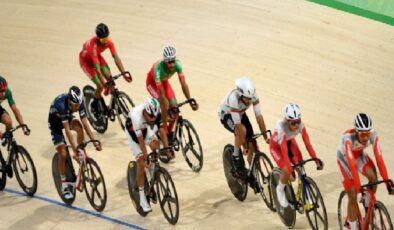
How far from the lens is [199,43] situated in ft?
49.5

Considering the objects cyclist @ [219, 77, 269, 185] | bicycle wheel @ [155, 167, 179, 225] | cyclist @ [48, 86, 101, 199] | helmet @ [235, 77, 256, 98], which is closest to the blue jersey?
cyclist @ [48, 86, 101, 199]

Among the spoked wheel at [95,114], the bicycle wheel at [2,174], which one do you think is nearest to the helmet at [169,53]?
the spoked wheel at [95,114]

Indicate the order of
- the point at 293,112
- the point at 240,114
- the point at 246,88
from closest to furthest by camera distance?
the point at 293,112, the point at 246,88, the point at 240,114

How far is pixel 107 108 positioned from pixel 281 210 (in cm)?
354

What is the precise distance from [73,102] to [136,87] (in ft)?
12.6

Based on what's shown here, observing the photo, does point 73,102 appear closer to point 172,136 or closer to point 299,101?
point 172,136

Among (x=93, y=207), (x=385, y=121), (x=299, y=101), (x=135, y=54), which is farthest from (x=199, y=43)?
(x=93, y=207)

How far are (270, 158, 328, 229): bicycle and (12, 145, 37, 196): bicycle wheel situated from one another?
120 inches

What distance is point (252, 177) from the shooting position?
1039cm

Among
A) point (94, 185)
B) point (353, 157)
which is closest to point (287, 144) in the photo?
point (353, 157)

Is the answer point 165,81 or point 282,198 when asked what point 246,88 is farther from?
point 165,81

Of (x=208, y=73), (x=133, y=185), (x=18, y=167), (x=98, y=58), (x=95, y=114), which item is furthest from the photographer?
(x=208, y=73)

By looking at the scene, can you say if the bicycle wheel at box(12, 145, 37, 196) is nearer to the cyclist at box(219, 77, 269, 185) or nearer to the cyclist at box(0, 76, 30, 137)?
the cyclist at box(0, 76, 30, 137)

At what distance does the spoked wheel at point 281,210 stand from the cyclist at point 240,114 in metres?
0.39
